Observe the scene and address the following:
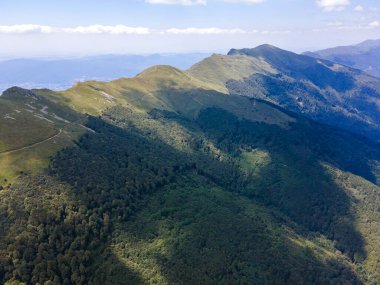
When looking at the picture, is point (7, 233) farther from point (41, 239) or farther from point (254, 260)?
point (254, 260)

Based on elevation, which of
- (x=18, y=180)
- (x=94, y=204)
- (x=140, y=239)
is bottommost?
(x=140, y=239)

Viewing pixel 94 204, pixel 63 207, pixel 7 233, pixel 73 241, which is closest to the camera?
pixel 7 233

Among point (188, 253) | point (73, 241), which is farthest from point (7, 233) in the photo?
point (188, 253)

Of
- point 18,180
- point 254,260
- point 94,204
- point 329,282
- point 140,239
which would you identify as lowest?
point 329,282

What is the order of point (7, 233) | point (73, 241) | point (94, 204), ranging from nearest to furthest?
point (7, 233), point (73, 241), point (94, 204)

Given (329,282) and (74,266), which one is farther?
(329,282)

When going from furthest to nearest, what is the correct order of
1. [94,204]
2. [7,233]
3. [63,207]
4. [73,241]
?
[94,204], [63,207], [73,241], [7,233]

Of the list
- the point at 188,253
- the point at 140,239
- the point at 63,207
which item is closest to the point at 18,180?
the point at 63,207

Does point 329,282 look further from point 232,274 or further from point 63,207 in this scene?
point 63,207

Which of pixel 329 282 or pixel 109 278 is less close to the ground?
pixel 109 278

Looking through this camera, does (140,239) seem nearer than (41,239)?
No
